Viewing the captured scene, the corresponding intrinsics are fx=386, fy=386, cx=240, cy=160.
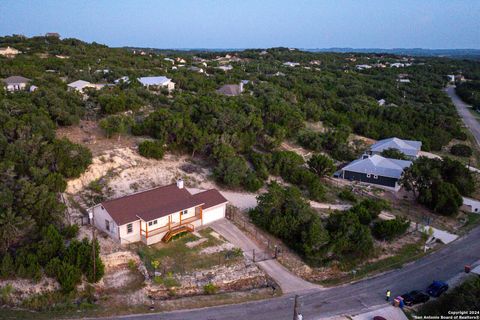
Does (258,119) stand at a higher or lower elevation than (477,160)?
higher

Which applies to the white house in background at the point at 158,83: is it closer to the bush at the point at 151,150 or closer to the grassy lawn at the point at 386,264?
the bush at the point at 151,150

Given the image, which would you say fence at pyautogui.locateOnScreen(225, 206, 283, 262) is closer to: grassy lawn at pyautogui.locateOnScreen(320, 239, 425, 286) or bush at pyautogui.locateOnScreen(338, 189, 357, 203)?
grassy lawn at pyautogui.locateOnScreen(320, 239, 425, 286)

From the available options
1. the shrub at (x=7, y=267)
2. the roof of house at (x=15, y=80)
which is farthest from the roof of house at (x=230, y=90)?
the shrub at (x=7, y=267)

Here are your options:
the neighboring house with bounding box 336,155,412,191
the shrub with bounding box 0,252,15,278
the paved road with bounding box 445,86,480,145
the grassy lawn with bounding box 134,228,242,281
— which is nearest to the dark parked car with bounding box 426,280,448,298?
the grassy lawn with bounding box 134,228,242,281

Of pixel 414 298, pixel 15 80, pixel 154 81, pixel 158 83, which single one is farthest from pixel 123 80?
pixel 414 298

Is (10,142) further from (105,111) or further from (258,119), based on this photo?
(258,119)

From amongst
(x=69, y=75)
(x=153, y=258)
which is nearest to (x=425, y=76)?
A: (x=69, y=75)
